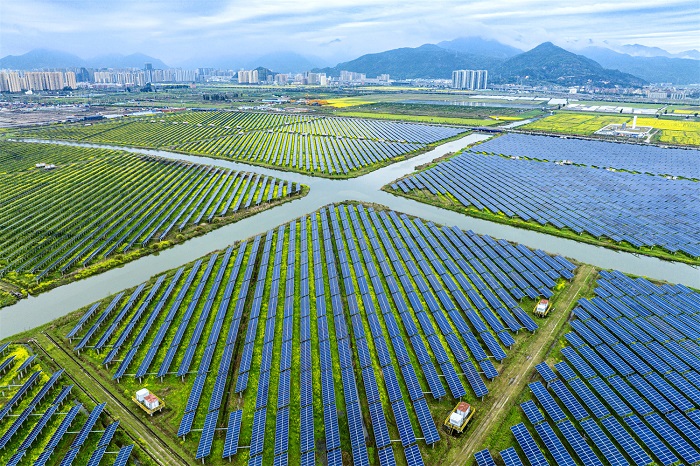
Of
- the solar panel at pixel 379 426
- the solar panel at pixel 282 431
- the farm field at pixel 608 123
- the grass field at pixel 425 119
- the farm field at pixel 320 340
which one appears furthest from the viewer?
the grass field at pixel 425 119

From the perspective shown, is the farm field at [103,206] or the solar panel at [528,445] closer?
the solar panel at [528,445]

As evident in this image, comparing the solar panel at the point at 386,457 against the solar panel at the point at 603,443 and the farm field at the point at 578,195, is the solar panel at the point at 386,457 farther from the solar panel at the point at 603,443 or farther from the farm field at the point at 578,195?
the farm field at the point at 578,195

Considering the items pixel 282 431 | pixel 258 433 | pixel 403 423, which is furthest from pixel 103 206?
pixel 403 423

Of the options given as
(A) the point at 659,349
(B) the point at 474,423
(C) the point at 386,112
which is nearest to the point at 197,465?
(B) the point at 474,423

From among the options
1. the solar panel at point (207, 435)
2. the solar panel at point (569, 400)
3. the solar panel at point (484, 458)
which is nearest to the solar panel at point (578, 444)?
the solar panel at point (569, 400)

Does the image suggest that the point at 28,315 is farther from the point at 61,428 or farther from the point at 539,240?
the point at 539,240

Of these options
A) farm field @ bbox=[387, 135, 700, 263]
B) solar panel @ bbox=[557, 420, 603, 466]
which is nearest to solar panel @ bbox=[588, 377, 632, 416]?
solar panel @ bbox=[557, 420, 603, 466]

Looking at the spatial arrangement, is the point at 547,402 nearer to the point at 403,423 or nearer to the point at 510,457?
the point at 510,457
